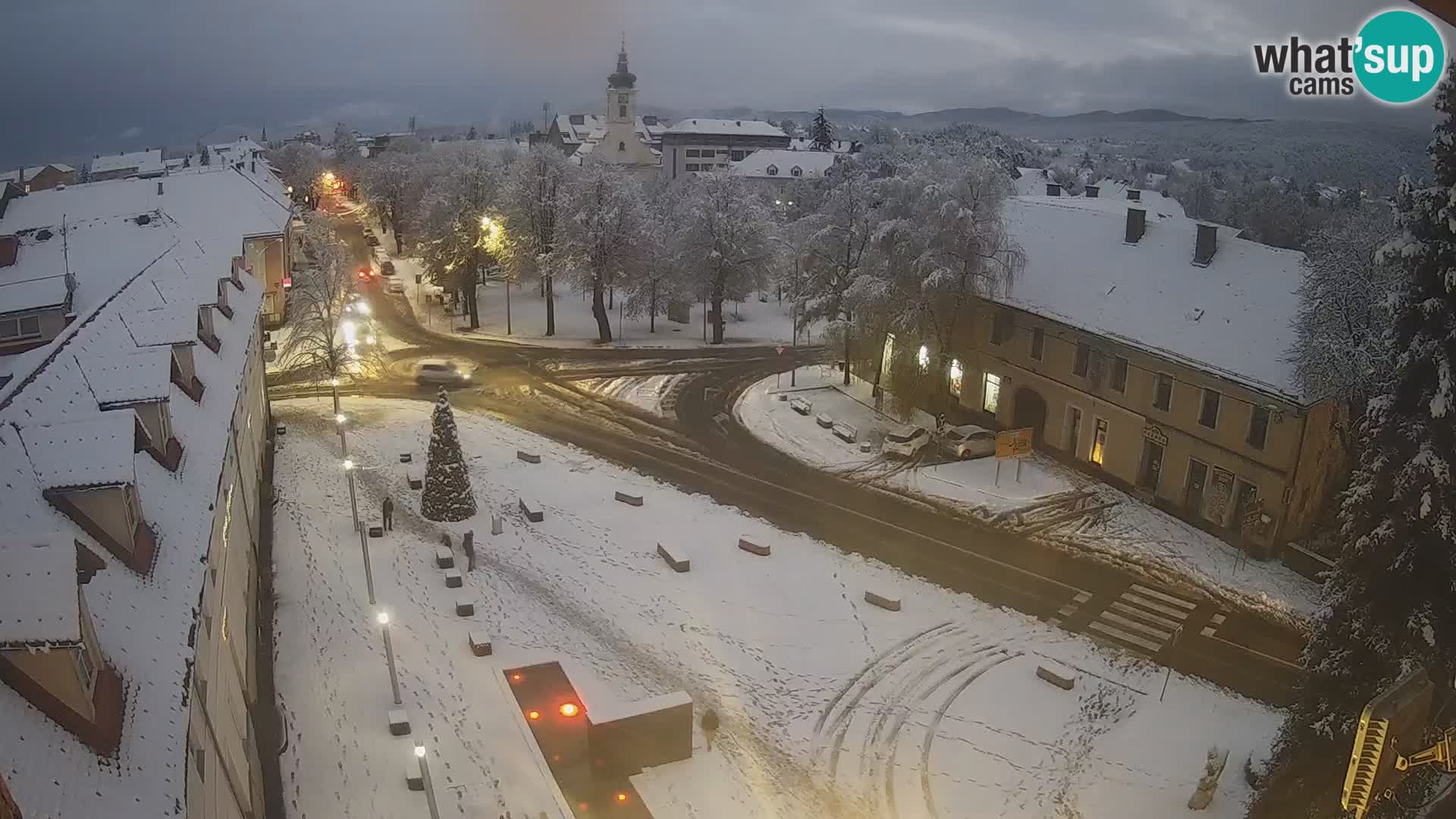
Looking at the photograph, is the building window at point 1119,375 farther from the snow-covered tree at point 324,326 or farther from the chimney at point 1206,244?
the snow-covered tree at point 324,326

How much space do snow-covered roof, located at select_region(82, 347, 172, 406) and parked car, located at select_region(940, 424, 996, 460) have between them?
28.6 metres

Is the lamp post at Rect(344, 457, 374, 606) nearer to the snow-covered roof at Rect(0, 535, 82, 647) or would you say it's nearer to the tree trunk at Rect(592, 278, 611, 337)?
the snow-covered roof at Rect(0, 535, 82, 647)

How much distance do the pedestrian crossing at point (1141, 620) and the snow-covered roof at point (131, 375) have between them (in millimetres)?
23002

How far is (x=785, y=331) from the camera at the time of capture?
62.1m

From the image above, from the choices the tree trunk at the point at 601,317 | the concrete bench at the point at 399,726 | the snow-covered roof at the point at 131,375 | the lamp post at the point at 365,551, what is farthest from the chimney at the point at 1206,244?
the snow-covered roof at the point at 131,375

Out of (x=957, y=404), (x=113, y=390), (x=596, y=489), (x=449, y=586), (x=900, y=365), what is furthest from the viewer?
(x=957, y=404)

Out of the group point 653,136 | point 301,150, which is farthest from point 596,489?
point 653,136

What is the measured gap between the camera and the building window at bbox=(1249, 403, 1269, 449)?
30.3 metres

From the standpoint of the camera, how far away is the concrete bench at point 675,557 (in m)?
28.8

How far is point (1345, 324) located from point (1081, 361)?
10447 mm

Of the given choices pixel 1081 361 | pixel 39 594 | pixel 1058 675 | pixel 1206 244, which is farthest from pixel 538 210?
pixel 39 594

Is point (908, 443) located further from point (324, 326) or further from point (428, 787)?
point (324, 326)

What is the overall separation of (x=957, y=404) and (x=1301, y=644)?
67.0 ft

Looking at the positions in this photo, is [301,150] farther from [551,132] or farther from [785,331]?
[785,331]
